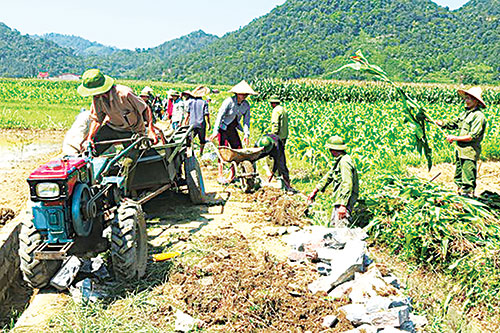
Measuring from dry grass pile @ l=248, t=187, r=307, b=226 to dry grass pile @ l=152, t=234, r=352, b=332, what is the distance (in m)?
1.30

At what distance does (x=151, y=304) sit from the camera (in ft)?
13.1

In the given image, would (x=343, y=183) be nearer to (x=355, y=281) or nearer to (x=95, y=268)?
(x=355, y=281)

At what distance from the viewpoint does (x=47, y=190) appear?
3699mm

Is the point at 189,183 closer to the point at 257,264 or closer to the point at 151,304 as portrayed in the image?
the point at 257,264

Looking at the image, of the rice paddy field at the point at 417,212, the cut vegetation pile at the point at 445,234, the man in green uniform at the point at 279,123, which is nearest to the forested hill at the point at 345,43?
the rice paddy field at the point at 417,212

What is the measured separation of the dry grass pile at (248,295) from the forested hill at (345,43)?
79355 mm

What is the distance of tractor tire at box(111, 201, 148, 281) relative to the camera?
A: 13.5ft

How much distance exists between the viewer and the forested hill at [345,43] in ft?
326

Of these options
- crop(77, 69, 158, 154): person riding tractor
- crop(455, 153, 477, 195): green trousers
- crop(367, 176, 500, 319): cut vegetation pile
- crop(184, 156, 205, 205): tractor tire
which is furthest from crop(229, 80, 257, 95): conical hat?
crop(455, 153, 477, 195): green trousers

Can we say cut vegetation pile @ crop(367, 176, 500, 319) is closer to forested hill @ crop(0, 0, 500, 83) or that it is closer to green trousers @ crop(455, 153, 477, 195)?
green trousers @ crop(455, 153, 477, 195)

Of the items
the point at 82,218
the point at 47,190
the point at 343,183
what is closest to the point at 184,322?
the point at 82,218

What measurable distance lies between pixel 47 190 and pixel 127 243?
0.89m

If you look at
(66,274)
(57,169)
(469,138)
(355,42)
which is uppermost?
(355,42)

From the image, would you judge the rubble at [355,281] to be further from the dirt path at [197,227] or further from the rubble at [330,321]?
the dirt path at [197,227]
